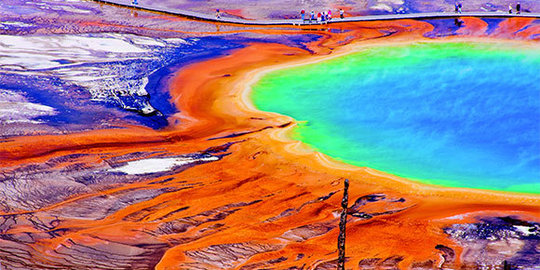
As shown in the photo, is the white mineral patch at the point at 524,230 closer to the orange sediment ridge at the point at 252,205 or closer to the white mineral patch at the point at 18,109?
the orange sediment ridge at the point at 252,205

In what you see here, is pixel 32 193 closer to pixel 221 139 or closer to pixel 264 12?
pixel 221 139

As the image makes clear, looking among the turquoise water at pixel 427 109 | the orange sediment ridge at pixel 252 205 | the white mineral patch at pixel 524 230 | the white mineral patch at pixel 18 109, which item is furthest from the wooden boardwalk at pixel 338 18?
the white mineral patch at pixel 524 230

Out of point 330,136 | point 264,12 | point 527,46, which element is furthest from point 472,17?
point 330,136

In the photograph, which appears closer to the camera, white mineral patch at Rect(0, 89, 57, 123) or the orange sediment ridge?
the orange sediment ridge

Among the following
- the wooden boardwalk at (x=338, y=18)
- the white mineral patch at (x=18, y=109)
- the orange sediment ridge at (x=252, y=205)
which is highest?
the wooden boardwalk at (x=338, y=18)

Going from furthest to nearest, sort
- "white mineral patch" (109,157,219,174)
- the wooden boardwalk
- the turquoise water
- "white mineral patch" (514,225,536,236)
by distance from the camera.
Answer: the wooden boardwalk
the turquoise water
"white mineral patch" (109,157,219,174)
"white mineral patch" (514,225,536,236)

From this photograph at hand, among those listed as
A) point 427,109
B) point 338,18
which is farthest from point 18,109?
point 338,18

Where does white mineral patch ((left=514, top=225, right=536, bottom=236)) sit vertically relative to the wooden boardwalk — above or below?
below

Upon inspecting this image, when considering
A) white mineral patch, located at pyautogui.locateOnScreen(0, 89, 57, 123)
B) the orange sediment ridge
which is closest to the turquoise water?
the orange sediment ridge

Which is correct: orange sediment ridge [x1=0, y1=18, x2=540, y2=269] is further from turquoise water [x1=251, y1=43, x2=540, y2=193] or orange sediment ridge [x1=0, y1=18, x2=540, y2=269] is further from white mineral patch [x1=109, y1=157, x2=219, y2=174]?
turquoise water [x1=251, y1=43, x2=540, y2=193]
